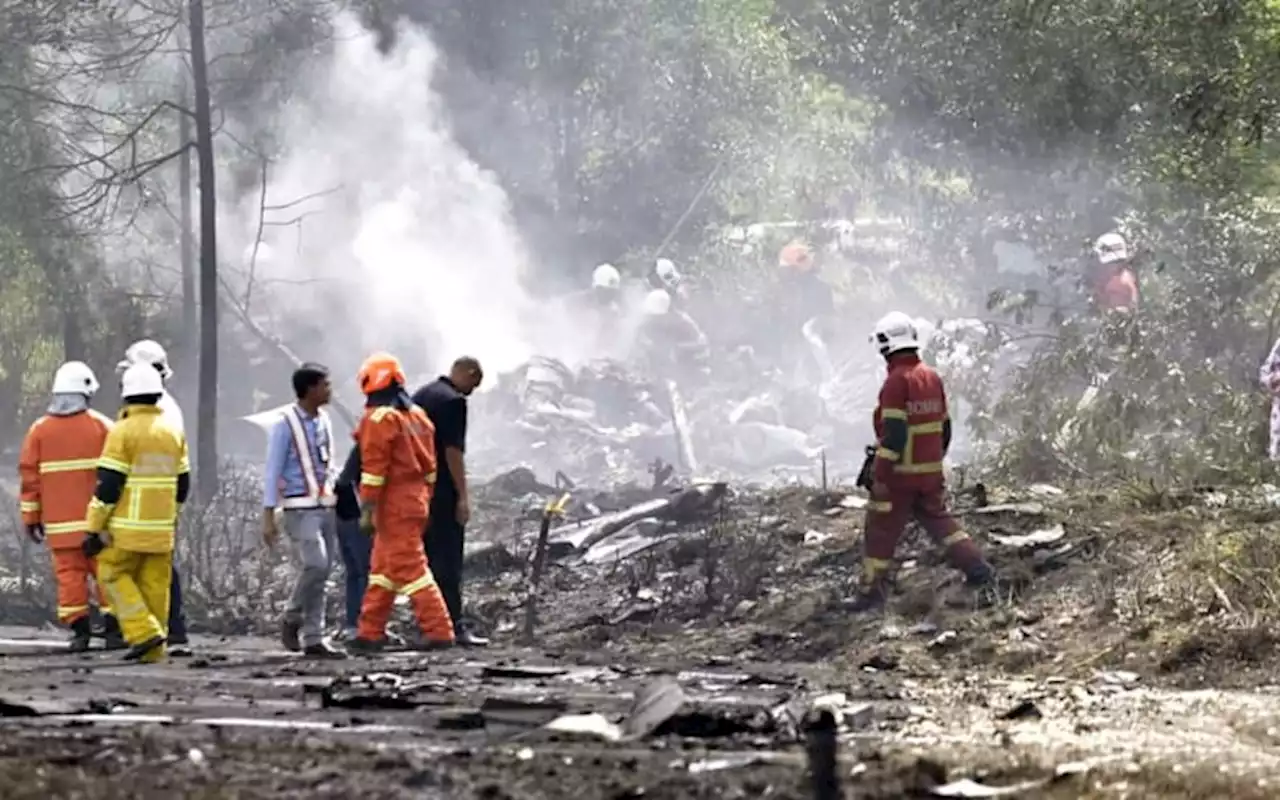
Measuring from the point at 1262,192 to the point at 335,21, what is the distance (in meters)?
13.8

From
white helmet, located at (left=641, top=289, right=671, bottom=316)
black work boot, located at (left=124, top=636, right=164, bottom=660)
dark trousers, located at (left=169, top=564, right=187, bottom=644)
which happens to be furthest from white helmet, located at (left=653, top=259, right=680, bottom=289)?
black work boot, located at (left=124, top=636, right=164, bottom=660)

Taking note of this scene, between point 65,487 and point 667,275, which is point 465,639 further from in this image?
point 667,275

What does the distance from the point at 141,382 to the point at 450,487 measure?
1.87 metres

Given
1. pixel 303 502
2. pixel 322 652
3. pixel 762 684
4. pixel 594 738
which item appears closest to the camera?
pixel 594 738

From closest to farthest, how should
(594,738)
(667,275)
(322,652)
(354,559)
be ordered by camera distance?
(594,738) < (322,652) < (354,559) < (667,275)

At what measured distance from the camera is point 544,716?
22.4 feet

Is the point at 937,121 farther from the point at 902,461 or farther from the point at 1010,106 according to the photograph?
the point at 902,461

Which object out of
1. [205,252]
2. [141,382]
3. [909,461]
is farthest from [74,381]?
[205,252]

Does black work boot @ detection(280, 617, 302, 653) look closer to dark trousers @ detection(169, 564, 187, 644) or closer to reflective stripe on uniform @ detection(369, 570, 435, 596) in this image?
reflective stripe on uniform @ detection(369, 570, 435, 596)

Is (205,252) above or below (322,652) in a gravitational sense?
above

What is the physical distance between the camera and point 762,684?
8055 mm

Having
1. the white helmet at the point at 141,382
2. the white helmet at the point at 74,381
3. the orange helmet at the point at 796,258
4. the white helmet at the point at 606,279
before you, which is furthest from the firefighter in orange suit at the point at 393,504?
the orange helmet at the point at 796,258

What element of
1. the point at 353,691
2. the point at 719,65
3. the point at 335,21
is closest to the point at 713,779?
the point at 353,691

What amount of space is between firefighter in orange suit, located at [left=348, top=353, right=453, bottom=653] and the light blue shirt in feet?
1.15
